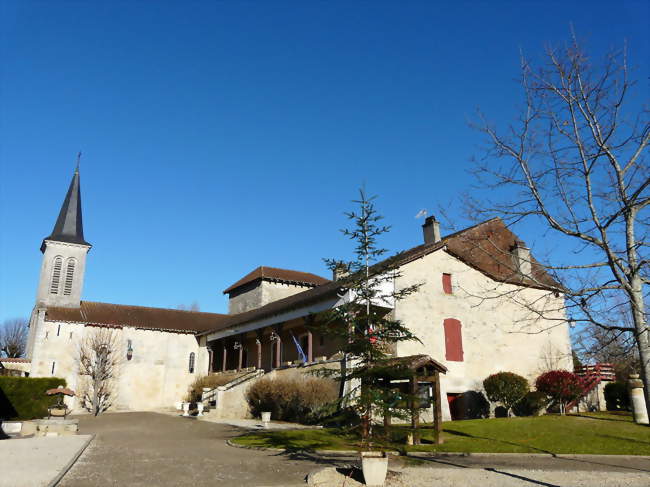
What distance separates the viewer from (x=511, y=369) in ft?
76.3

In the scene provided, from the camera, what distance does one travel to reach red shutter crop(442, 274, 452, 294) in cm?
2286

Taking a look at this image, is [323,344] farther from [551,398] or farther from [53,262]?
[53,262]

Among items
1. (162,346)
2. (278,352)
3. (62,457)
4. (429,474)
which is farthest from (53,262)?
(429,474)

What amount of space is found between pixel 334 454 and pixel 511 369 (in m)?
13.9

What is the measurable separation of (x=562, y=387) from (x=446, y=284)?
6.20 meters

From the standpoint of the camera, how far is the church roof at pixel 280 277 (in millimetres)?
37188

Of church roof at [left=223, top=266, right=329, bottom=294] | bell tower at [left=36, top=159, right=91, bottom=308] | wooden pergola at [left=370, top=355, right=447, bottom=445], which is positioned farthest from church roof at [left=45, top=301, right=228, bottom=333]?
wooden pergola at [left=370, top=355, right=447, bottom=445]

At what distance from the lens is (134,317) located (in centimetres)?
3441

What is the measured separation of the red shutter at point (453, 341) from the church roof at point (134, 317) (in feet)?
62.9

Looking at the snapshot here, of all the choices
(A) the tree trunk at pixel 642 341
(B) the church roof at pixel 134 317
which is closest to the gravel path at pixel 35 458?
(A) the tree trunk at pixel 642 341

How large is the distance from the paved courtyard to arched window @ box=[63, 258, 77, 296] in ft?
79.2

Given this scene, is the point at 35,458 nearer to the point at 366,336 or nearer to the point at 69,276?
the point at 366,336

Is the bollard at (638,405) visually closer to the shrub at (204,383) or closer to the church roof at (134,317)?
the shrub at (204,383)

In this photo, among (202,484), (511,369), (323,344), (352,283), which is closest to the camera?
(202,484)
